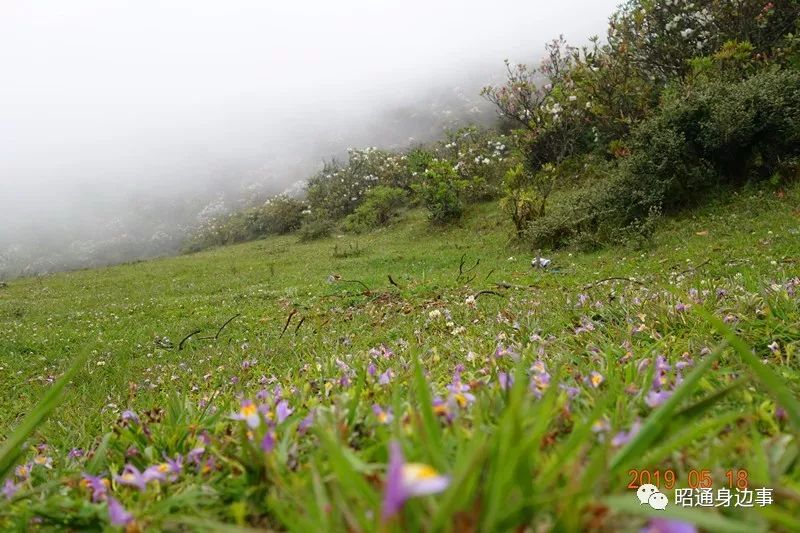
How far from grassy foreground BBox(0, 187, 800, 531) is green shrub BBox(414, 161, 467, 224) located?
14.0 meters

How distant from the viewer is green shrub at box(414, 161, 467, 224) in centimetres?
2336

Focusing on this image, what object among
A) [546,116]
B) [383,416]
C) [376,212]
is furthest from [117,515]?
[376,212]

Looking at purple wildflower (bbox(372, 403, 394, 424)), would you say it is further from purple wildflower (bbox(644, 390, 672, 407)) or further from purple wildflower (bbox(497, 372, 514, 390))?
purple wildflower (bbox(644, 390, 672, 407))

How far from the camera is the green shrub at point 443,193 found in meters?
23.4

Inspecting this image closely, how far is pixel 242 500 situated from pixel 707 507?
0.98 meters

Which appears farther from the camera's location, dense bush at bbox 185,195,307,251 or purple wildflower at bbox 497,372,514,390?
dense bush at bbox 185,195,307,251

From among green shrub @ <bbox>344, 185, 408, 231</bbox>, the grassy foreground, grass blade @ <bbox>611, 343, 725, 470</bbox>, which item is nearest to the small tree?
green shrub @ <bbox>344, 185, 408, 231</bbox>

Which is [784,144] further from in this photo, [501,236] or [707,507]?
[707,507]

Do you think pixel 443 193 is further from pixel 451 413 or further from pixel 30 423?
pixel 30 423

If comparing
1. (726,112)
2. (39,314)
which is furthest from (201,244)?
(726,112)

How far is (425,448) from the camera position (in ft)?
2.85

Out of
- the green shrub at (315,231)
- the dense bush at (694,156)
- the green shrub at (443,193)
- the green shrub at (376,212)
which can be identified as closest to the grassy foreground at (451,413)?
the dense bush at (694,156)

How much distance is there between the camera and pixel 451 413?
4.20 feet

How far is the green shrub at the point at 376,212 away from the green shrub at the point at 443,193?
6.96 meters
